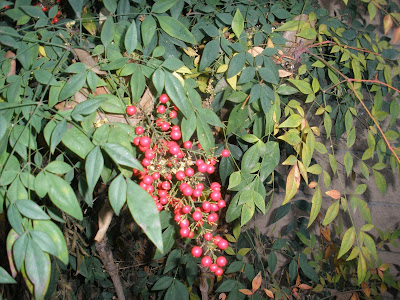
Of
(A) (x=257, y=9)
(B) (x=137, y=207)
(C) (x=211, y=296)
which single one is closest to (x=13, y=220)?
(B) (x=137, y=207)

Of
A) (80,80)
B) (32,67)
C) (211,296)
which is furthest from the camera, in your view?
(211,296)

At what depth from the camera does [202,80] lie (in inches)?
33.1

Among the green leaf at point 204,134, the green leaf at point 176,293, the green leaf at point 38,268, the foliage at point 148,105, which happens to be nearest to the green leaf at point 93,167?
the foliage at point 148,105

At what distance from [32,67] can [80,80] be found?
0.21 m

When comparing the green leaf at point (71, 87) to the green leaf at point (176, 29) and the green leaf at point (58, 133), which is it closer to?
the green leaf at point (58, 133)

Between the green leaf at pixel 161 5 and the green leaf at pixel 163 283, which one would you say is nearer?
the green leaf at pixel 161 5

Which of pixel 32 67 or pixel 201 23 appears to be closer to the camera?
pixel 32 67

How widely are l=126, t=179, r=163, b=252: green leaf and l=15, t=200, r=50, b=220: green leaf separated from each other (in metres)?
0.13

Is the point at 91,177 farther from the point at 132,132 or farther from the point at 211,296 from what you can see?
the point at 211,296

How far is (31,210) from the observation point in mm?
410

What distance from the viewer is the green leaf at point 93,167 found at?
415mm

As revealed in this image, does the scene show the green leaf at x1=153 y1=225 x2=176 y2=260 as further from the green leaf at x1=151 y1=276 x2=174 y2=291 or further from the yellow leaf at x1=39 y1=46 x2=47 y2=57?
the yellow leaf at x1=39 y1=46 x2=47 y2=57

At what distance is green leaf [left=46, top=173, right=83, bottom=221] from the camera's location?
424 mm

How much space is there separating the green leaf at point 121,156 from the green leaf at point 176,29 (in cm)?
30
